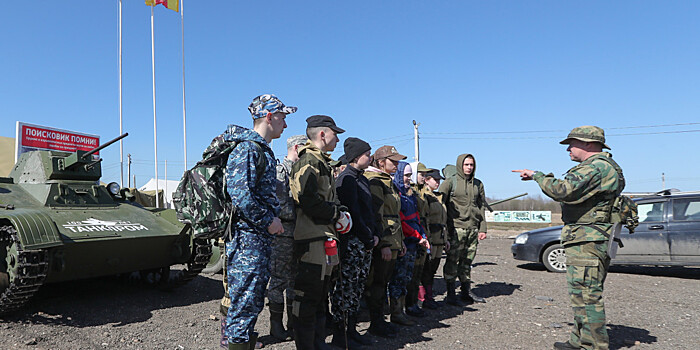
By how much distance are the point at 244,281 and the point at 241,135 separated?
94cm

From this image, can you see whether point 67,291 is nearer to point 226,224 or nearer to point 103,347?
point 103,347

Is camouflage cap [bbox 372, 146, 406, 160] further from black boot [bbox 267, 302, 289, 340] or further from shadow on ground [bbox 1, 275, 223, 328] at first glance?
shadow on ground [bbox 1, 275, 223, 328]

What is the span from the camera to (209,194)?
316cm

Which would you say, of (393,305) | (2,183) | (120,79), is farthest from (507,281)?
(120,79)

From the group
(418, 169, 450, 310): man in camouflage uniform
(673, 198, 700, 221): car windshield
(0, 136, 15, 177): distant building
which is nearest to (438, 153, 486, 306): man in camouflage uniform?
(418, 169, 450, 310): man in camouflage uniform

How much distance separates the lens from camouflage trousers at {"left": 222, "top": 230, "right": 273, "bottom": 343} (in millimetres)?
3055

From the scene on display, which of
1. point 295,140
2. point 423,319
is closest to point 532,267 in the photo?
point 423,319

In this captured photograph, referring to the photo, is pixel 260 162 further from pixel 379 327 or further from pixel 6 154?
pixel 6 154

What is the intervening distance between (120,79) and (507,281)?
15436mm

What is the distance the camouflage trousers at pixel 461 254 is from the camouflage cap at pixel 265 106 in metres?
3.86

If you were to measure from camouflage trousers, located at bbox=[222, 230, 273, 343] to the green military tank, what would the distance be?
3338 mm

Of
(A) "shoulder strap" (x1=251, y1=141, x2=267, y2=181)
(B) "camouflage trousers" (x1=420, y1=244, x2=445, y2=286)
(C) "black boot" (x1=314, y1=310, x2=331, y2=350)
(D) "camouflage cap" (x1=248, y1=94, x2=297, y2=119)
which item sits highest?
(D) "camouflage cap" (x1=248, y1=94, x2=297, y2=119)

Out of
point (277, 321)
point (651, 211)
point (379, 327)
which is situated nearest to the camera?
point (277, 321)


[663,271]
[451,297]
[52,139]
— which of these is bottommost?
[663,271]
